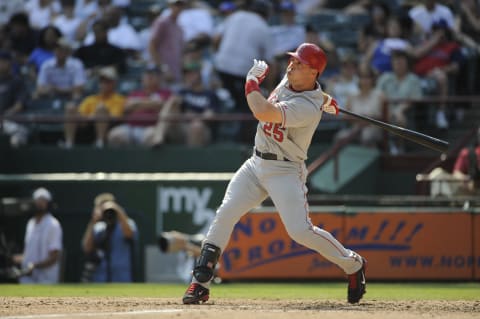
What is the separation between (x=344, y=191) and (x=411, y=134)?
5.55m

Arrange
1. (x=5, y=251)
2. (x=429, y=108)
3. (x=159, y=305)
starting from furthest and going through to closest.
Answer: (x=429, y=108) → (x=5, y=251) → (x=159, y=305)

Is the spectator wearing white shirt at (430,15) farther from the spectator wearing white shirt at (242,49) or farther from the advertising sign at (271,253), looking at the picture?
the advertising sign at (271,253)

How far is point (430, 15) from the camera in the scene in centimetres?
1480

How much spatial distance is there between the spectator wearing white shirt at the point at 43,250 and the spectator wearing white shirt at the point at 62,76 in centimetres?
285

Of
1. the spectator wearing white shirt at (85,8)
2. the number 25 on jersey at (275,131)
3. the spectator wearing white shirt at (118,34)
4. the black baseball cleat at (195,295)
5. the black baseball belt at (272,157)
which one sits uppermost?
the spectator wearing white shirt at (85,8)

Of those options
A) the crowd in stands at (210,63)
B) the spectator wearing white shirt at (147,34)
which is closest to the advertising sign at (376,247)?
the crowd in stands at (210,63)

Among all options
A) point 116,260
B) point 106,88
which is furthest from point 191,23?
point 116,260

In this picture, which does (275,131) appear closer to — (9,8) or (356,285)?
(356,285)

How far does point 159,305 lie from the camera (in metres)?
7.17

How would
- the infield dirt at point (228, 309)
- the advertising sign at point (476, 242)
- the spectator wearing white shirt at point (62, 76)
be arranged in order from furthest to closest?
the spectator wearing white shirt at point (62, 76) → the advertising sign at point (476, 242) → the infield dirt at point (228, 309)

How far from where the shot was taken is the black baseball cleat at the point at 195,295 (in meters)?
7.14

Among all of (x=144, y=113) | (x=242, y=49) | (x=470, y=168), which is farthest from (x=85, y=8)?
(x=470, y=168)

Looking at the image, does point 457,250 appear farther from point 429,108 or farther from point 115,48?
point 115,48

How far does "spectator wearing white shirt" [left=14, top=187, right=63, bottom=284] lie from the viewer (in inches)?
480
